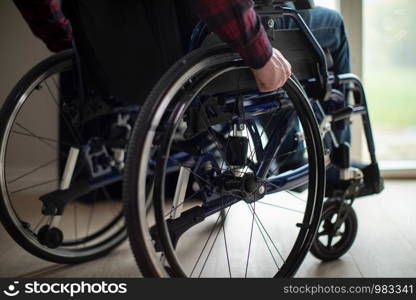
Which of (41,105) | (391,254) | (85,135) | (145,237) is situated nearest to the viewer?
(145,237)

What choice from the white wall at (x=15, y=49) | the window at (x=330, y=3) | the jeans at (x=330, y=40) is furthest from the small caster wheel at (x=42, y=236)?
the window at (x=330, y=3)

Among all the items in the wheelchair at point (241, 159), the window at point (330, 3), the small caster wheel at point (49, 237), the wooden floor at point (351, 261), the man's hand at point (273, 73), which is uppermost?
the man's hand at point (273, 73)

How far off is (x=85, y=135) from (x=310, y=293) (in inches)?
45.0

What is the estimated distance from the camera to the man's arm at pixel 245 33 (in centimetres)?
90

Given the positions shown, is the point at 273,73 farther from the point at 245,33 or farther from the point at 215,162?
the point at 215,162

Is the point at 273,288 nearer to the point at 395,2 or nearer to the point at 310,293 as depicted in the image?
the point at 310,293

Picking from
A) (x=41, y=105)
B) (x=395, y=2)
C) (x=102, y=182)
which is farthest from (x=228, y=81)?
(x=395, y=2)

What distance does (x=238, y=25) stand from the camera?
36.0 inches

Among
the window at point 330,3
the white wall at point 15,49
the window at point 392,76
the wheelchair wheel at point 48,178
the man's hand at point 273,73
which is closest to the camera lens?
the man's hand at point 273,73

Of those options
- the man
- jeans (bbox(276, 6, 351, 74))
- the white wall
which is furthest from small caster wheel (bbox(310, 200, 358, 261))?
the white wall

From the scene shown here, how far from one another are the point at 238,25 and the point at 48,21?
0.62 m

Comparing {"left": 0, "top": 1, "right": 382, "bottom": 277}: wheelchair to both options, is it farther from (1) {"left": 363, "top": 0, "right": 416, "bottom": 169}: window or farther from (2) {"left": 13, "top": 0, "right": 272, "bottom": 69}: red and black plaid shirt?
(1) {"left": 363, "top": 0, "right": 416, "bottom": 169}: window

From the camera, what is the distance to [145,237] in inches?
34.1

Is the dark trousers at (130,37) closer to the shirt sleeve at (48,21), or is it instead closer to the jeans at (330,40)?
the shirt sleeve at (48,21)
